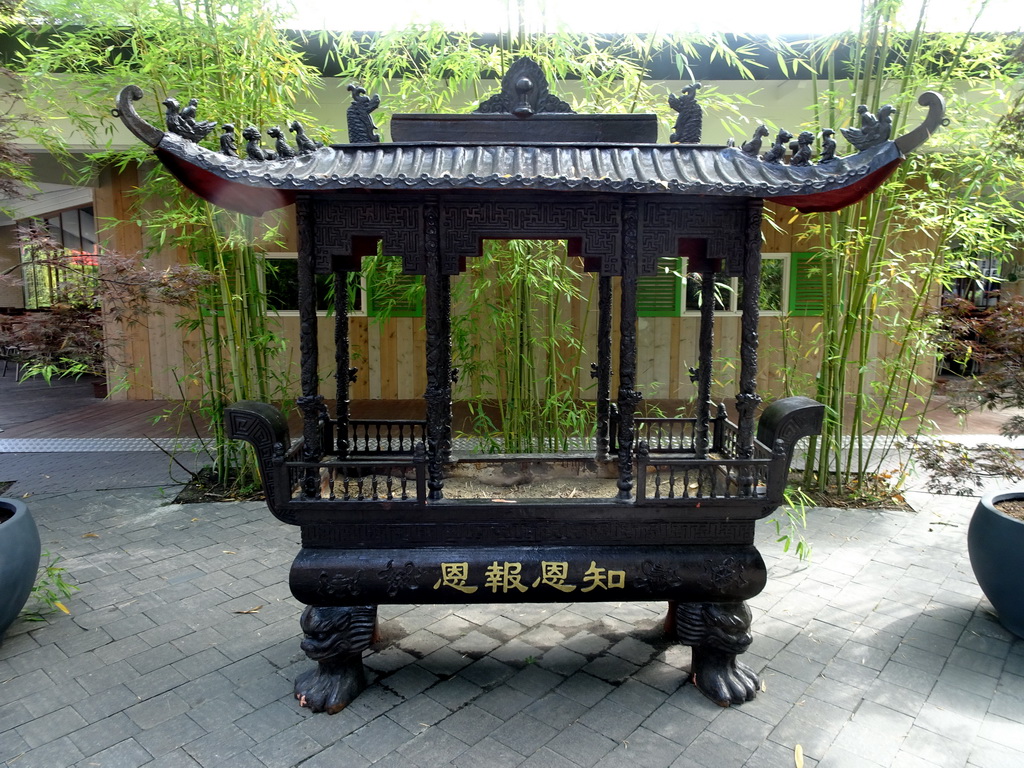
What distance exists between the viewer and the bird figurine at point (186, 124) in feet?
7.43

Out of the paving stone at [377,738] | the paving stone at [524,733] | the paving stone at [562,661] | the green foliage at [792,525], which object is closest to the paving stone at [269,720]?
the paving stone at [377,738]

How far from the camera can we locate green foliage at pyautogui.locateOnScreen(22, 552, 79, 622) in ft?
10.9

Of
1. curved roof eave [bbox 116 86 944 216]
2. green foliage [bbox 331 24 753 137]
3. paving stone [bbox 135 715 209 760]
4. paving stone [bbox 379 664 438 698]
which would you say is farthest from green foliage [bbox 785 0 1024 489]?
paving stone [bbox 135 715 209 760]

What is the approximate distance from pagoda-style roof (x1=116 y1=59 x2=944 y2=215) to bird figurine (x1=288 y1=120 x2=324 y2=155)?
1.9 inches

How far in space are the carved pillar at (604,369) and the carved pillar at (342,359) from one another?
126 cm

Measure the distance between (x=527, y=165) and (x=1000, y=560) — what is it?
2.85m

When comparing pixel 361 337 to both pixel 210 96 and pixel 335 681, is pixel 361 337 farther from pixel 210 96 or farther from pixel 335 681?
pixel 335 681

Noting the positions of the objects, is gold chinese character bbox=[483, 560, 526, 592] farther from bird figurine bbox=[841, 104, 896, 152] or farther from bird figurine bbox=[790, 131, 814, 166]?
bird figurine bbox=[841, 104, 896, 152]

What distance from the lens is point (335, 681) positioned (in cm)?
258

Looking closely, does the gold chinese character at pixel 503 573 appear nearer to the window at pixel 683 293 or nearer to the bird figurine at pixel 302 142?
the bird figurine at pixel 302 142

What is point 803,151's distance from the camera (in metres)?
2.39

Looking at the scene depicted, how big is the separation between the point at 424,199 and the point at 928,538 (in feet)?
13.3

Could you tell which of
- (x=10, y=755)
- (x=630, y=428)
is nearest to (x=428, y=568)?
(x=630, y=428)

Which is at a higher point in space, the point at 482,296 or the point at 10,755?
the point at 482,296
